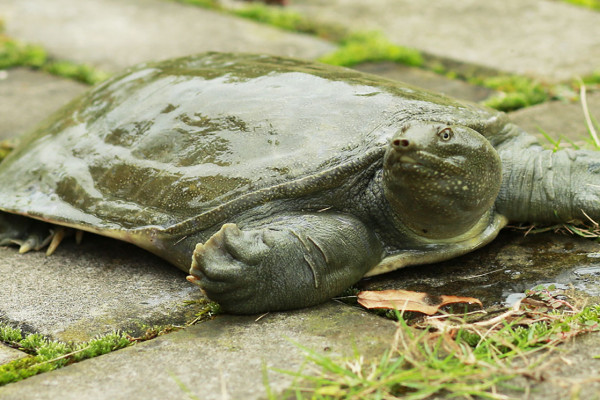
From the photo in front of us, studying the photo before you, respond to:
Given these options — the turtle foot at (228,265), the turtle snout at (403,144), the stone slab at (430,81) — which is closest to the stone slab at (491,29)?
the stone slab at (430,81)

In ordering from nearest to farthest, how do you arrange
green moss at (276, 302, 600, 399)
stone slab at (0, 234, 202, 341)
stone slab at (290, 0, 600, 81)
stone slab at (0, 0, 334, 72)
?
Answer: green moss at (276, 302, 600, 399) < stone slab at (0, 234, 202, 341) < stone slab at (290, 0, 600, 81) < stone slab at (0, 0, 334, 72)

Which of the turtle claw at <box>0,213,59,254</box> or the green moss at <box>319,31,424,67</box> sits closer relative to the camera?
the turtle claw at <box>0,213,59,254</box>

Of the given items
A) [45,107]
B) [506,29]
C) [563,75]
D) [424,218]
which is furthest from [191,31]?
[424,218]

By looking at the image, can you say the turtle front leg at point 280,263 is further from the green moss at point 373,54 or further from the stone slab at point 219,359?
the green moss at point 373,54

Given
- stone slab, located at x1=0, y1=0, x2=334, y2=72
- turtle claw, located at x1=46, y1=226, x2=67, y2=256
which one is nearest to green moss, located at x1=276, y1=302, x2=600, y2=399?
turtle claw, located at x1=46, y1=226, x2=67, y2=256

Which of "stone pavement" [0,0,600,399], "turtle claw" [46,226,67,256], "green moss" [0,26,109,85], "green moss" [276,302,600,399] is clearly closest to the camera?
"green moss" [276,302,600,399]

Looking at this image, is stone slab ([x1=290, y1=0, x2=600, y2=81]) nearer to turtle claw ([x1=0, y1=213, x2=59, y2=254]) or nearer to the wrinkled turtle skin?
the wrinkled turtle skin

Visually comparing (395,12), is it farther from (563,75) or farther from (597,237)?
(597,237)
